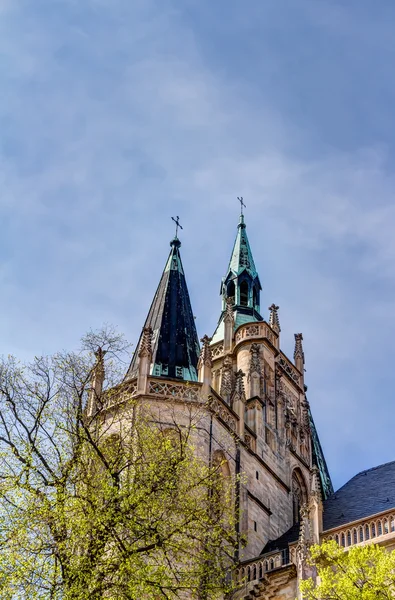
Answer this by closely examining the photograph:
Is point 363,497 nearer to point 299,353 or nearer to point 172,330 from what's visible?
point 172,330

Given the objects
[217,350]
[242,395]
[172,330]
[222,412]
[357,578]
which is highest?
[217,350]

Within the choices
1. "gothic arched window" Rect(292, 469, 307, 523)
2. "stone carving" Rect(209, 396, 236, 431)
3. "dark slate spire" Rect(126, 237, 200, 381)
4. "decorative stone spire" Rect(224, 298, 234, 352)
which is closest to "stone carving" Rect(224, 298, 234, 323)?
"decorative stone spire" Rect(224, 298, 234, 352)

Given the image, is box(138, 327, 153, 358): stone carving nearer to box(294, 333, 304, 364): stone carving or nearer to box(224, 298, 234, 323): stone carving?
box(224, 298, 234, 323): stone carving

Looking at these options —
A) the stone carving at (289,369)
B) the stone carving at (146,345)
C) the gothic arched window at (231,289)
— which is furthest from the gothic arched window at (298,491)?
the gothic arched window at (231,289)

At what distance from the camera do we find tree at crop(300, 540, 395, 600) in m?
15.9

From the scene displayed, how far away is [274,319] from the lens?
37.2 meters

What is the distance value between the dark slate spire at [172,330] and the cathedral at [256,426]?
0.05 meters

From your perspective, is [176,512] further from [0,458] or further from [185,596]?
[185,596]

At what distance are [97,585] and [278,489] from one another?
15712mm

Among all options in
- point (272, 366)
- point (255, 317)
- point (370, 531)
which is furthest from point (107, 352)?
point (255, 317)

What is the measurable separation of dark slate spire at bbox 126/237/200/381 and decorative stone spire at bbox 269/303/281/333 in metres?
4.20

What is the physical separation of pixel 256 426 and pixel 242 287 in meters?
11.2

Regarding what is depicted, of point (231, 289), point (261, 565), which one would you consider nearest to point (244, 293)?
point (231, 289)

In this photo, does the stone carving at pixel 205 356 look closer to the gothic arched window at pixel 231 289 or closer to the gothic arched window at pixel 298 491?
the gothic arched window at pixel 298 491
